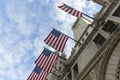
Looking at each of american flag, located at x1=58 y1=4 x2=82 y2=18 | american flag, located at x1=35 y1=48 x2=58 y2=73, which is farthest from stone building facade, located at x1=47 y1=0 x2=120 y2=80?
american flag, located at x1=58 y1=4 x2=82 y2=18

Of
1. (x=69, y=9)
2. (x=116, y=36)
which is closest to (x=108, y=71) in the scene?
(x=116, y=36)

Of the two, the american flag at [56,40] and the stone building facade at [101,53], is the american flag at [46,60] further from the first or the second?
the stone building facade at [101,53]

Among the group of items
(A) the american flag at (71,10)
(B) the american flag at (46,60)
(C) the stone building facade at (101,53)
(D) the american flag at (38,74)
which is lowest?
(D) the american flag at (38,74)

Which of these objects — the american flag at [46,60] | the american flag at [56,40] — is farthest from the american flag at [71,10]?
the american flag at [46,60]

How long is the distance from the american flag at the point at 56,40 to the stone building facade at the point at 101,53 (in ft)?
6.98

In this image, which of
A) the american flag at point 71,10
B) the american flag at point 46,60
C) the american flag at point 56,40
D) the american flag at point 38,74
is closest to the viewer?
the american flag at point 46,60

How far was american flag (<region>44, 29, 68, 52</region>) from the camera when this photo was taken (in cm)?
3023

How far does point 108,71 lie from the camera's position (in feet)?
68.8

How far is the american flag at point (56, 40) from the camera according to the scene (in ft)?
99.2

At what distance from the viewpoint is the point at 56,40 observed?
31.3 m

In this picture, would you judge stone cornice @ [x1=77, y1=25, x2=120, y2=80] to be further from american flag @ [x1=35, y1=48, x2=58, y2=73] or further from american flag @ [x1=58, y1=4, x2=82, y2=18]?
american flag @ [x1=58, y1=4, x2=82, y2=18]

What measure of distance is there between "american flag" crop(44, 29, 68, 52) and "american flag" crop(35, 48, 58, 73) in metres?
1.18

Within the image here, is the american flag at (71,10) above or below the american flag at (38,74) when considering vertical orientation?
above

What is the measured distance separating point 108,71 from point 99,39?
5.22 metres
